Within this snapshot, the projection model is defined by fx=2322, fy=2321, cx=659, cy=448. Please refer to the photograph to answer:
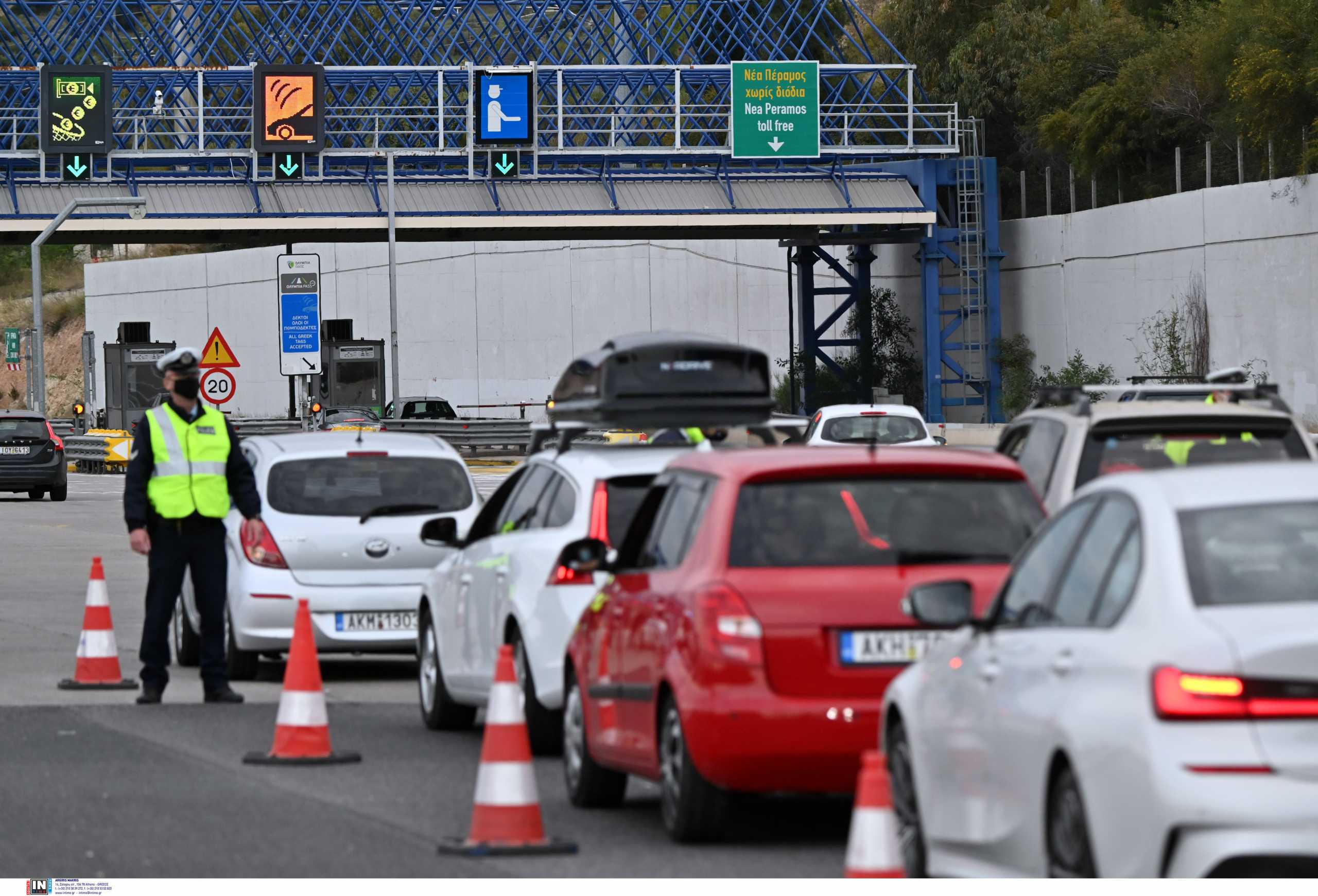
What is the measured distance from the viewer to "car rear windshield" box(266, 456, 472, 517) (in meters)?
15.2

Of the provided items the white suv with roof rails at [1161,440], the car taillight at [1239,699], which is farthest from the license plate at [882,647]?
the white suv with roof rails at [1161,440]

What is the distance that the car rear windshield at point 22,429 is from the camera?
136 feet

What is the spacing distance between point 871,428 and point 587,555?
1777 cm

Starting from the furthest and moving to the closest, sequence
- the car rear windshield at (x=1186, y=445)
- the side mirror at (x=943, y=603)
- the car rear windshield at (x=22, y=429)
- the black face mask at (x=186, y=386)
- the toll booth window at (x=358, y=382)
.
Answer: the toll booth window at (x=358, y=382), the car rear windshield at (x=22, y=429), the black face mask at (x=186, y=386), the car rear windshield at (x=1186, y=445), the side mirror at (x=943, y=603)

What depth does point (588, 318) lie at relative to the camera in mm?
73500

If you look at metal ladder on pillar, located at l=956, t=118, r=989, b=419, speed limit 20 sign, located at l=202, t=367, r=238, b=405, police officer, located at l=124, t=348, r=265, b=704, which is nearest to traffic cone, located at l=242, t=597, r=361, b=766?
police officer, located at l=124, t=348, r=265, b=704

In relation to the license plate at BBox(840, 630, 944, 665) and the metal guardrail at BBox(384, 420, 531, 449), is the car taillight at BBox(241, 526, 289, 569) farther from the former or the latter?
the metal guardrail at BBox(384, 420, 531, 449)

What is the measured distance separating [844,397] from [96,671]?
4981 cm

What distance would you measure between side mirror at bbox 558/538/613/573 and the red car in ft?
1.23

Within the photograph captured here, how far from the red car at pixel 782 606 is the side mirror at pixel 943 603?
1.25 meters

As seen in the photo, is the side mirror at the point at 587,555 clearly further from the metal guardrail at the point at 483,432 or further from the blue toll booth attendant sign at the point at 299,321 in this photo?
the metal guardrail at the point at 483,432

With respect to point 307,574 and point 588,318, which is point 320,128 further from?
point 307,574
